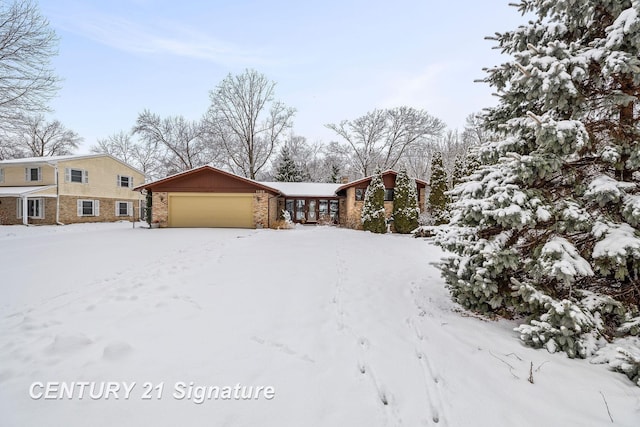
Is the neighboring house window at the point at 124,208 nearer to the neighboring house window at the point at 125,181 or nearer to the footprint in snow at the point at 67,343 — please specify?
the neighboring house window at the point at 125,181

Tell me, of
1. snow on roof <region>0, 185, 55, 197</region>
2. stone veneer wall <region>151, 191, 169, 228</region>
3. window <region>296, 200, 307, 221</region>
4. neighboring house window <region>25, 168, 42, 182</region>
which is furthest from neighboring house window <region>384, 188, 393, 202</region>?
neighboring house window <region>25, 168, 42, 182</region>

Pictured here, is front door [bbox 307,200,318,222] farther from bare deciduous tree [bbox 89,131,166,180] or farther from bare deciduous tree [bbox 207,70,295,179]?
bare deciduous tree [bbox 89,131,166,180]

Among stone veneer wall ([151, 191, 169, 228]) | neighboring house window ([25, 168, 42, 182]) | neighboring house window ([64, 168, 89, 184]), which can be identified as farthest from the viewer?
neighboring house window ([64, 168, 89, 184])

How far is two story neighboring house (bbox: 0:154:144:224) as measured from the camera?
18125 mm

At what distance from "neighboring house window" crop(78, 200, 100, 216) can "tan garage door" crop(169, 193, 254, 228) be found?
9.24 meters

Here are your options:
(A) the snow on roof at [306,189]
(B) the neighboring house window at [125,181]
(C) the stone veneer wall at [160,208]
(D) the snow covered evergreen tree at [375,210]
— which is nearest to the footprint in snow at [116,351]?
(D) the snow covered evergreen tree at [375,210]

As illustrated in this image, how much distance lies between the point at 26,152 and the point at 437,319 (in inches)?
1777

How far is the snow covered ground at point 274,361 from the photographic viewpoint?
81.5 inches

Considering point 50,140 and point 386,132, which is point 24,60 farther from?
point 386,132

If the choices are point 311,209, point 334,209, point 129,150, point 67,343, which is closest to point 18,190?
point 311,209

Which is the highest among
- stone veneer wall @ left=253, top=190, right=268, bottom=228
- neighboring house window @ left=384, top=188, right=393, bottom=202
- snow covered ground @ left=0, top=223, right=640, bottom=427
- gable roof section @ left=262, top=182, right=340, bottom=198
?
gable roof section @ left=262, top=182, right=340, bottom=198

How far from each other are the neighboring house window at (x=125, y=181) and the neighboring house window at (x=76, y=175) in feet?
8.83

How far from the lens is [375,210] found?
1641 centimetres

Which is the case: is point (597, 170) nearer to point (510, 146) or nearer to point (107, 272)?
point (510, 146)
